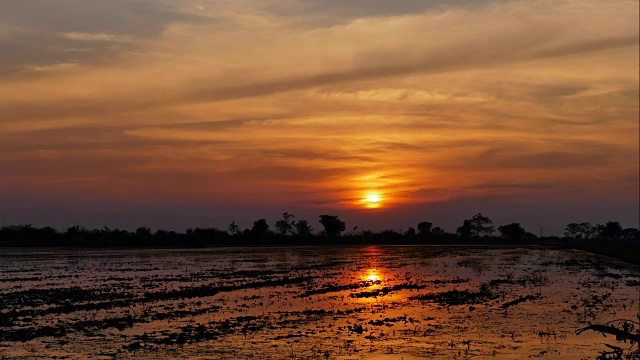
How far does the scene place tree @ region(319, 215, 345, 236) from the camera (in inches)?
7343

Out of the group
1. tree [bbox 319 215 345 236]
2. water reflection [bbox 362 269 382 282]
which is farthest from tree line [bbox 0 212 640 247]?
water reflection [bbox 362 269 382 282]

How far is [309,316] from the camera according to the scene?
83.9ft

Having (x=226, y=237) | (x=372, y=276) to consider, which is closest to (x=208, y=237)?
(x=226, y=237)

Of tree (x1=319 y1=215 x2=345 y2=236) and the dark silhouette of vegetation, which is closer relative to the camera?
the dark silhouette of vegetation

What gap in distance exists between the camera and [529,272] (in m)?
50.4

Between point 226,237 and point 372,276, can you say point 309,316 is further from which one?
point 226,237

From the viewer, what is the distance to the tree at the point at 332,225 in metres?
186

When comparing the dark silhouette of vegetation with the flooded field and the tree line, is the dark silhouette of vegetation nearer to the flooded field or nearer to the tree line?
the tree line

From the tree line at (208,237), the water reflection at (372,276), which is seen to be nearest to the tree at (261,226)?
the tree line at (208,237)

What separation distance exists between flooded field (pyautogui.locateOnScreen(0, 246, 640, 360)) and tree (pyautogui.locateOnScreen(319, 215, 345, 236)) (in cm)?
14203

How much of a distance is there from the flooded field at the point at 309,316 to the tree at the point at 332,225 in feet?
466

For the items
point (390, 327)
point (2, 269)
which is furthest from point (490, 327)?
point (2, 269)

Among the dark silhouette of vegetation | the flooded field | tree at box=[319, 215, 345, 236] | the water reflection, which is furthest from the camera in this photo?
tree at box=[319, 215, 345, 236]

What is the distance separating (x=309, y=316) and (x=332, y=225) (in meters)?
162
